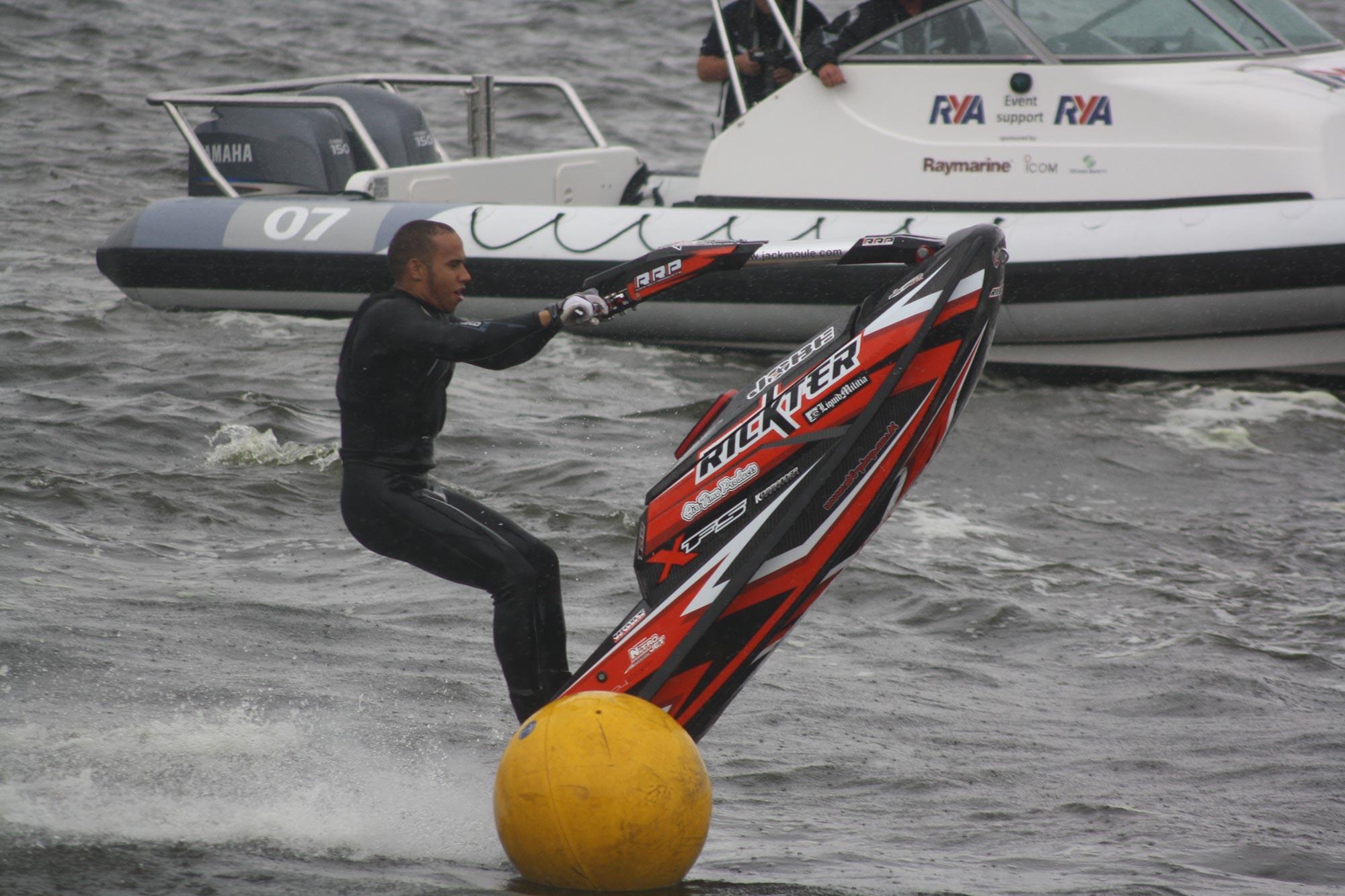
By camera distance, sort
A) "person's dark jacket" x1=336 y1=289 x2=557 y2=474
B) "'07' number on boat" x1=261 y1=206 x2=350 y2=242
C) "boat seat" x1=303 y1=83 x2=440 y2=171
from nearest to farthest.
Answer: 1. "person's dark jacket" x1=336 y1=289 x2=557 y2=474
2. "'07' number on boat" x1=261 y1=206 x2=350 y2=242
3. "boat seat" x1=303 y1=83 x2=440 y2=171

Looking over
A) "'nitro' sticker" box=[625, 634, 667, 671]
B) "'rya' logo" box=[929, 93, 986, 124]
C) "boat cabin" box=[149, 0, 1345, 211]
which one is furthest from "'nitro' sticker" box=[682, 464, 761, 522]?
"'rya' logo" box=[929, 93, 986, 124]

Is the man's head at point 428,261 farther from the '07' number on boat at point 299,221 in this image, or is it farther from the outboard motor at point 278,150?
the outboard motor at point 278,150

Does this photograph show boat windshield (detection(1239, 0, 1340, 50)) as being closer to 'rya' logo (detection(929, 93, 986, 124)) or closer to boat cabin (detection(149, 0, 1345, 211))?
boat cabin (detection(149, 0, 1345, 211))

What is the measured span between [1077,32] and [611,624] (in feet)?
17.4

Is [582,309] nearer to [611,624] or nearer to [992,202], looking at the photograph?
[611,624]

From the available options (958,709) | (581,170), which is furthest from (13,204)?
(958,709)

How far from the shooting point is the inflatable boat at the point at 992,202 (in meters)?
8.53

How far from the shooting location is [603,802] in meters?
3.43

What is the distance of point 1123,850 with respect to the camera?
4047 millimetres

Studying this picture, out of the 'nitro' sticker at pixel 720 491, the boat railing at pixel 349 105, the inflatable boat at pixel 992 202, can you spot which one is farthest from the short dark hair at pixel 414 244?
the boat railing at pixel 349 105

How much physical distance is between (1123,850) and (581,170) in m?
7.82

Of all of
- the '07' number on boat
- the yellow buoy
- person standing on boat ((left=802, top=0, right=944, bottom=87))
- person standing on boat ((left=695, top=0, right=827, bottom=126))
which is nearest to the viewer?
the yellow buoy

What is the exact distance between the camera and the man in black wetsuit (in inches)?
158

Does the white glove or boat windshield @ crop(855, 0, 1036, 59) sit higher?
the white glove
